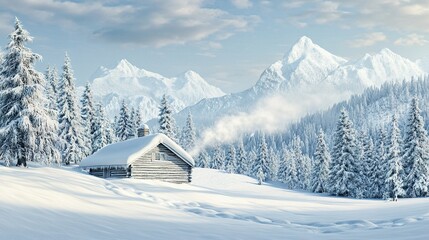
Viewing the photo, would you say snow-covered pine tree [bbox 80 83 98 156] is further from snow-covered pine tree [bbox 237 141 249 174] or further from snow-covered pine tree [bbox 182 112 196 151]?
snow-covered pine tree [bbox 237 141 249 174]

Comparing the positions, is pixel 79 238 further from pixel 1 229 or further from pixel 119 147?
pixel 119 147

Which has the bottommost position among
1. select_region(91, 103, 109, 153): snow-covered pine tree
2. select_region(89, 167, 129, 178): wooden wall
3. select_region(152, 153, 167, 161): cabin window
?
select_region(89, 167, 129, 178): wooden wall

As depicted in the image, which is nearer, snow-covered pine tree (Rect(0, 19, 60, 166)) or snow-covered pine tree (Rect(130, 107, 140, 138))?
snow-covered pine tree (Rect(0, 19, 60, 166))

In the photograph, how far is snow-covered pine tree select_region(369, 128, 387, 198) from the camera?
56.5 meters

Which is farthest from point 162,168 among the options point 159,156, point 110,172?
point 110,172

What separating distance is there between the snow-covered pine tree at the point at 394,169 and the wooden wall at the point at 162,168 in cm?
2640

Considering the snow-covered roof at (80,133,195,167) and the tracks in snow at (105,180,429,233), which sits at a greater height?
the snow-covered roof at (80,133,195,167)

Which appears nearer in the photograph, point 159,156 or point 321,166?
point 159,156

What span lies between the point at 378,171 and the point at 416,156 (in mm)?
5966

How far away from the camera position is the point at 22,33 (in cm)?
3250

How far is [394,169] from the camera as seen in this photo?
53.7 meters

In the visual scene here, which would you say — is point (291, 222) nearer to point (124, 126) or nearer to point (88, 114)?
point (88, 114)

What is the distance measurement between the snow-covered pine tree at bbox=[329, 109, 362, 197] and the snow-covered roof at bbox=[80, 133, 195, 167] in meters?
22.9

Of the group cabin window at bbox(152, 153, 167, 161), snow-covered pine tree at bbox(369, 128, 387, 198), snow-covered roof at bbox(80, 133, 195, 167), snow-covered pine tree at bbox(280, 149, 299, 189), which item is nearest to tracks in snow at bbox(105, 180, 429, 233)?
snow-covered roof at bbox(80, 133, 195, 167)
